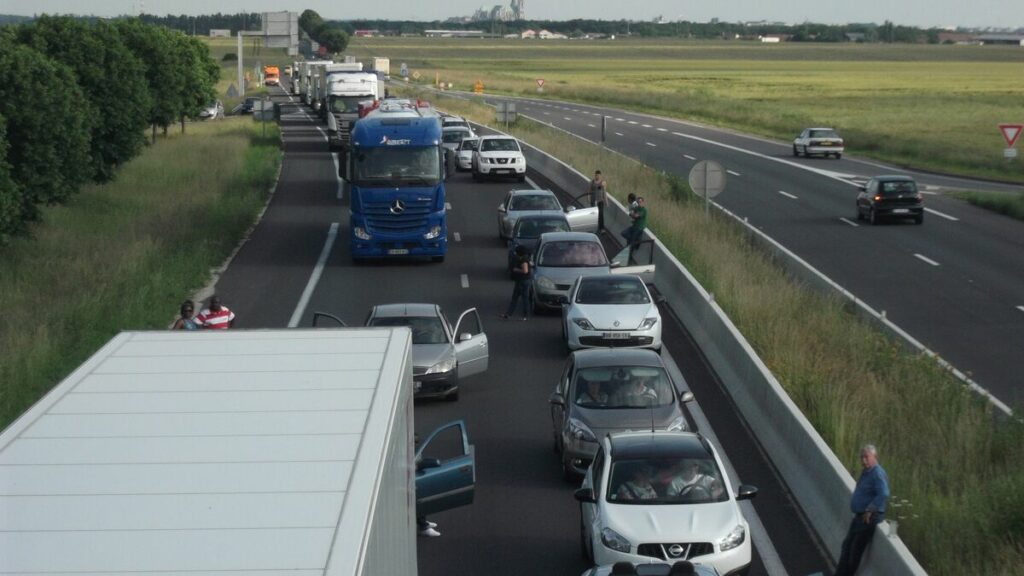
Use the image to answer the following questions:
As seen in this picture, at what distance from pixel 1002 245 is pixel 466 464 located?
98.1 feet

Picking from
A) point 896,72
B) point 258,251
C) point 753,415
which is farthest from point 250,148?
point 896,72

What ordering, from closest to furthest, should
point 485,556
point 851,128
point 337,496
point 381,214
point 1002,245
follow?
point 337,496
point 485,556
point 381,214
point 1002,245
point 851,128

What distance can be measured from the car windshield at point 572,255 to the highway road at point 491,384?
3.88 ft

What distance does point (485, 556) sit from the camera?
43.3ft

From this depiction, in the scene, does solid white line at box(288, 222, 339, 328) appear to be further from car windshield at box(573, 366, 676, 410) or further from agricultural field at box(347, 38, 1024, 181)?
agricultural field at box(347, 38, 1024, 181)

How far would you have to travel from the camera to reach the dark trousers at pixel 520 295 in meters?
26.1

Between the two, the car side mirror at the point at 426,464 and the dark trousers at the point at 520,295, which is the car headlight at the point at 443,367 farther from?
the car side mirror at the point at 426,464

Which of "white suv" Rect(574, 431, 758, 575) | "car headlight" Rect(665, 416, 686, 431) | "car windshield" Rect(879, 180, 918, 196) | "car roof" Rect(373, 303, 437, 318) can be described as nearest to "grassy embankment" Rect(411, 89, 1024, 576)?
"car headlight" Rect(665, 416, 686, 431)

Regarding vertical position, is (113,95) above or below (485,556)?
above

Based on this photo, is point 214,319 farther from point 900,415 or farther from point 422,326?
point 900,415

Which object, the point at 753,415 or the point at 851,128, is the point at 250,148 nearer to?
the point at 851,128

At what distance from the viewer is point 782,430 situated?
16.0 metres

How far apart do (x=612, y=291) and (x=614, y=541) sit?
1161 centimetres

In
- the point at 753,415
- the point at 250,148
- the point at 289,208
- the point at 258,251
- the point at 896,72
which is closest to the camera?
the point at 753,415
